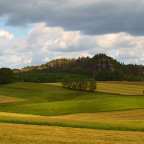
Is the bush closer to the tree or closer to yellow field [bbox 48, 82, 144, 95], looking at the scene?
yellow field [bbox 48, 82, 144, 95]

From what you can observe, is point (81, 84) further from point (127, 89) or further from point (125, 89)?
point (127, 89)

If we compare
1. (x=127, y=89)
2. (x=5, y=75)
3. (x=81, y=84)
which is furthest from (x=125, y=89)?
(x=5, y=75)

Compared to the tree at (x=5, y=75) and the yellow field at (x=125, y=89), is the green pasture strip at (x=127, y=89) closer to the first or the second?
the yellow field at (x=125, y=89)

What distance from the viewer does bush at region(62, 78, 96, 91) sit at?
10741cm

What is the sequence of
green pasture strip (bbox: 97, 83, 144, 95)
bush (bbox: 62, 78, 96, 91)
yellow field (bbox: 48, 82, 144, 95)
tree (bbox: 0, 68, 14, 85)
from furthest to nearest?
tree (bbox: 0, 68, 14, 85) → bush (bbox: 62, 78, 96, 91) → yellow field (bbox: 48, 82, 144, 95) → green pasture strip (bbox: 97, 83, 144, 95)

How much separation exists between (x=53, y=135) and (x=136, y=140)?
652cm

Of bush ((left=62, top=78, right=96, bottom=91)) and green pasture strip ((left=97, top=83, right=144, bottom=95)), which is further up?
bush ((left=62, top=78, right=96, bottom=91))

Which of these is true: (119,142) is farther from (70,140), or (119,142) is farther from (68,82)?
(68,82)

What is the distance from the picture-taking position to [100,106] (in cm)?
5475

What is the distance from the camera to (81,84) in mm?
109312

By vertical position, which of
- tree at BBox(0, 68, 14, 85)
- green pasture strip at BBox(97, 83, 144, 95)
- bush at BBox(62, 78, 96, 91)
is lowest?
green pasture strip at BBox(97, 83, 144, 95)

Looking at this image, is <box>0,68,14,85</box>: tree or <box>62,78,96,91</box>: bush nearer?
<box>62,78,96,91</box>: bush

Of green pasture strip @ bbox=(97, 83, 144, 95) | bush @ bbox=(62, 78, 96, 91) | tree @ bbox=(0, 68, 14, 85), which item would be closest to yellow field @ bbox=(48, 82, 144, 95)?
green pasture strip @ bbox=(97, 83, 144, 95)

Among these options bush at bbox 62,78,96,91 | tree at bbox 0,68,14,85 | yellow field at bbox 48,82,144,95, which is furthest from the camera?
tree at bbox 0,68,14,85
